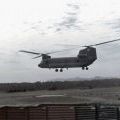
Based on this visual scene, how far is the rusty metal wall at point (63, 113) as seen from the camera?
26.1 meters

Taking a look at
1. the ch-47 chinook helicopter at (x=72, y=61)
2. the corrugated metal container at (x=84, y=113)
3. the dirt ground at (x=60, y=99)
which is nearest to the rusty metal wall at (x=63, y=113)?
the corrugated metal container at (x=84, y=113)

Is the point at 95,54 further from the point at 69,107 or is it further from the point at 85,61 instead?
the point at 69,107

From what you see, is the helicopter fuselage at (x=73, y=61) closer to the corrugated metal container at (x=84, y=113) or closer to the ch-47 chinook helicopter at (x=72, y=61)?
the ch-47 chinook helicopter at (x=72, y=61)

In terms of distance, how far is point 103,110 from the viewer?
26141 mm

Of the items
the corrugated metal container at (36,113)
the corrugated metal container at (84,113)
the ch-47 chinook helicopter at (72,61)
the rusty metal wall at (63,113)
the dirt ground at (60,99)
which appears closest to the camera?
the rusty metal wall at (63,113)

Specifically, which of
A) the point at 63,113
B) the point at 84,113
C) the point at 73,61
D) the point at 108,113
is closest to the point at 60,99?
the point at 63,113

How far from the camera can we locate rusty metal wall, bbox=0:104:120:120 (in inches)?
1028

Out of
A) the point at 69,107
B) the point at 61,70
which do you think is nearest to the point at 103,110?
the point at 69,107

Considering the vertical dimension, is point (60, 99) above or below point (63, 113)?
above

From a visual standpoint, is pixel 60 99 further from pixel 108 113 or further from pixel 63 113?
pixel 108 113

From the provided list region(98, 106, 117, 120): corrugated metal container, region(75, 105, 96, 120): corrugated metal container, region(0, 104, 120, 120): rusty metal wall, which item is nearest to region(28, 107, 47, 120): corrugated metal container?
region(0, 104, 120, 120): rusty metal wall

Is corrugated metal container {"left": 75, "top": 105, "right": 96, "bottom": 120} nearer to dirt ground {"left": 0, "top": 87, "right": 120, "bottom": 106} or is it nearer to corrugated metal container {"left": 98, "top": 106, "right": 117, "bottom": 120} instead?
corrugated metal container {"left": 98, "top": 106, "right": 117, "bottom": 120}

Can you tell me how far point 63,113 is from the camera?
27.0 meters

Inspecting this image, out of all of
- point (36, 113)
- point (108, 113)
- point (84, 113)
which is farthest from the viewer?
point (36, 113)
